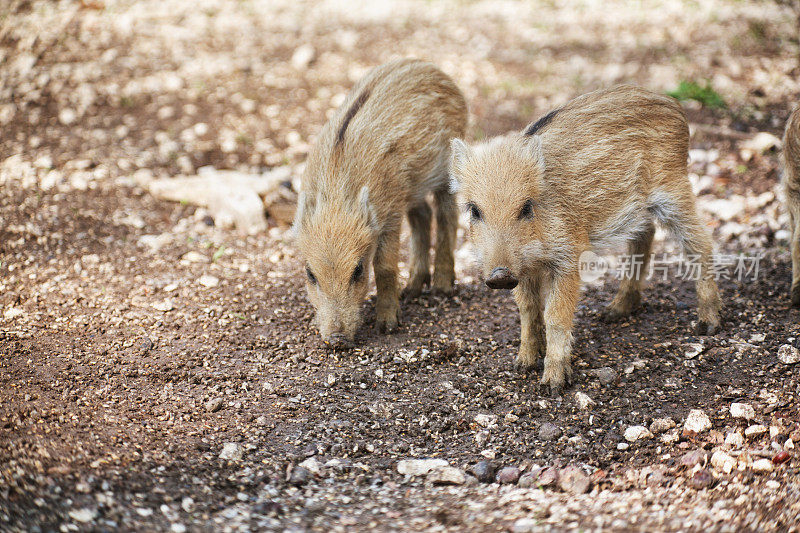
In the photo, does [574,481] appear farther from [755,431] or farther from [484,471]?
[755,431]

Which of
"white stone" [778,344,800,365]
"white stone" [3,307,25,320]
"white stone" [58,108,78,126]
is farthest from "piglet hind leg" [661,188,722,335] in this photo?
"white stone" [58,108,78,126]

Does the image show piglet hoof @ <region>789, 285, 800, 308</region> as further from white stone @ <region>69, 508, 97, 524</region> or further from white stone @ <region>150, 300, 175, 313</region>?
white stone @ <region>69, 508, 97, 524</region>

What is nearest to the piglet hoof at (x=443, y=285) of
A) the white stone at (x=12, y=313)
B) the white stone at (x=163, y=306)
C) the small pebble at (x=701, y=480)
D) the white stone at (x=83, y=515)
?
the white stone at (x=163, y=306)

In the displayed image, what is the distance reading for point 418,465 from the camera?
13.9 ft

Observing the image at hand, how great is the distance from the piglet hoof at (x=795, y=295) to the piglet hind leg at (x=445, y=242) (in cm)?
255

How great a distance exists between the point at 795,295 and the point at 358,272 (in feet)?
10.5

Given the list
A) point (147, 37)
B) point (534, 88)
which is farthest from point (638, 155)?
point (147, 37)

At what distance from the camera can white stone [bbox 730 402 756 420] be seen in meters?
4.38

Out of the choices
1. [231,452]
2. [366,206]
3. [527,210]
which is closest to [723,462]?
[527,210]

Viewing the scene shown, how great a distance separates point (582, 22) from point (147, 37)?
20.8 feet

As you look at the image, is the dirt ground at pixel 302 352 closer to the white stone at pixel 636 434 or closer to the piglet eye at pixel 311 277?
the white stone at pixel 636 434

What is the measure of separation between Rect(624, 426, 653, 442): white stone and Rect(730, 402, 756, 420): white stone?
0.52 m

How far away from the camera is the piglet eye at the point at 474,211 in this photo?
4730mm

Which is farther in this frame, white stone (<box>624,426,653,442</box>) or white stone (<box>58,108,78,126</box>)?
white stone (<box>58,108,78,126</box>)
